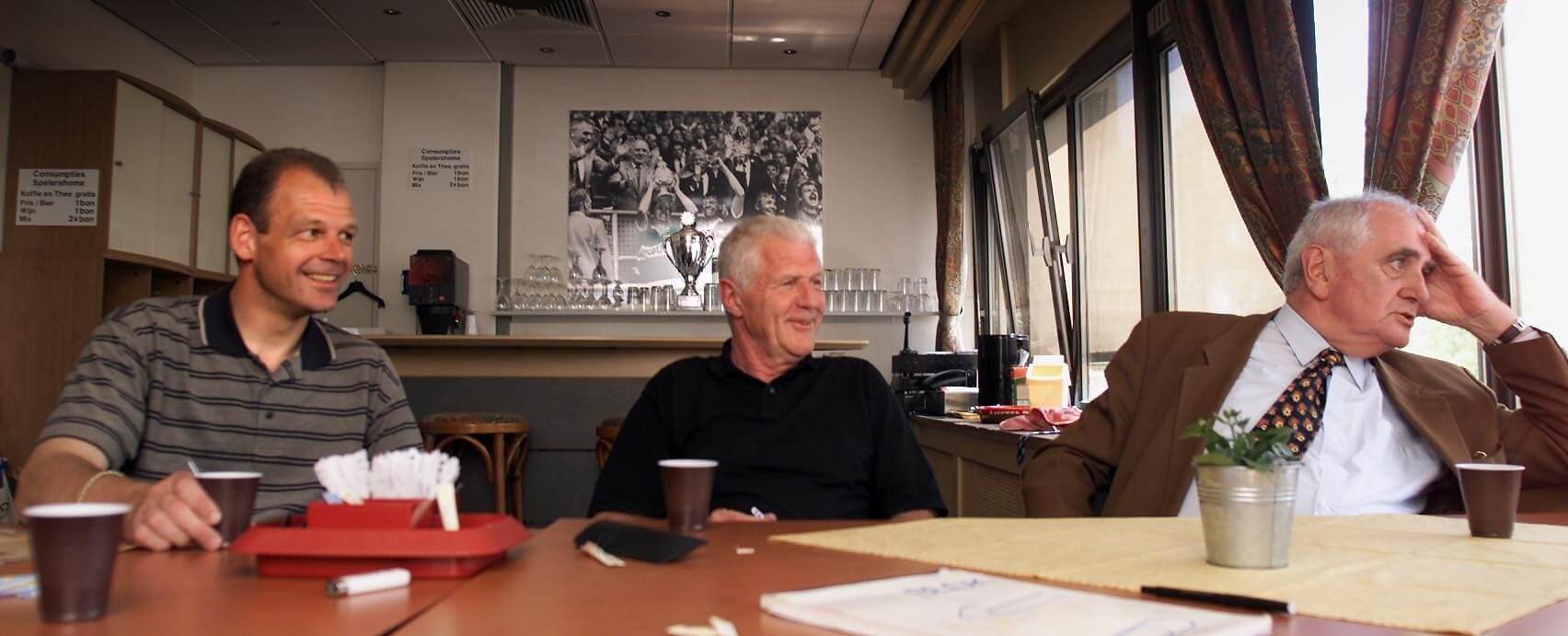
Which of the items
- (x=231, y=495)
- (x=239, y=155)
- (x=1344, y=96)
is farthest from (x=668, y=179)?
(x=231, y=495)

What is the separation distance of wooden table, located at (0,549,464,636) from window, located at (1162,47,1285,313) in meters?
3.18

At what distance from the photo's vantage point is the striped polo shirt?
1.65m

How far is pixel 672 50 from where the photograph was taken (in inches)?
270

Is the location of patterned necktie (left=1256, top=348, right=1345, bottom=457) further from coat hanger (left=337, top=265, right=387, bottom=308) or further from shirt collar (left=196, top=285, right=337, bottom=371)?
coat hanger (left=337, top=265, right=387, bottom=308)

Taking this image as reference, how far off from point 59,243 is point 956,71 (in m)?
5.08

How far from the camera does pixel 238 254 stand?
1833 millimetres

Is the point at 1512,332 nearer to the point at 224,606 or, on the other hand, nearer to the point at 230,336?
the point at 224,606

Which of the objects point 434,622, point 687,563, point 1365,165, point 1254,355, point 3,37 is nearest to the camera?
point 434,622

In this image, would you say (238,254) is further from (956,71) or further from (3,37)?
(956,71)

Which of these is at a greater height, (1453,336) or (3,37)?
(3,37)

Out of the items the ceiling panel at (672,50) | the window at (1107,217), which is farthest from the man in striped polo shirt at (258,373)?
the ceiling panel at (672,50)

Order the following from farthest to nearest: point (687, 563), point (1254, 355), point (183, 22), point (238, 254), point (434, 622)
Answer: point (183, 22) → point (1254, 355) → point (238, 254) → point (687, 563) → point (434, 622)

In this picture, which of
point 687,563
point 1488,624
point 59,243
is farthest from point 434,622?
point 59,243

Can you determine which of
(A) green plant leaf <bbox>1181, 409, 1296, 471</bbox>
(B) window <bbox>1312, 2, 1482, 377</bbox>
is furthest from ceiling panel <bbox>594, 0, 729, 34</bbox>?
(A) green plant leaf <bbox>1181, 409, 1296, 471</bbox>
